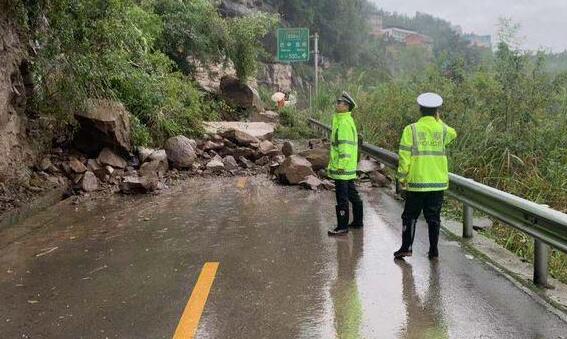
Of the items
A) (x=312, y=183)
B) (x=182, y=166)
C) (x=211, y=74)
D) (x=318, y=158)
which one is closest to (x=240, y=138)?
(x=182, y=166)

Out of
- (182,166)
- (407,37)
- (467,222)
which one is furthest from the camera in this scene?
(407,37)

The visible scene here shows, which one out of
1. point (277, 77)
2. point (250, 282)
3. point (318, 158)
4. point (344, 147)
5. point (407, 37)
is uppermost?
point (407, 37)

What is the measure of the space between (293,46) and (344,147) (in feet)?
90.0

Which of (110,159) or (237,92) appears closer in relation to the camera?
(110,159)

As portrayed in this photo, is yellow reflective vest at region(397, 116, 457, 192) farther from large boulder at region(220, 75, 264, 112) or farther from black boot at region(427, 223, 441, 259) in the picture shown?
large boulder at region(220, 75, 264, 112)

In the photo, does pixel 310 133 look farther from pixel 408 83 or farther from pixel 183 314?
pixel 183 314

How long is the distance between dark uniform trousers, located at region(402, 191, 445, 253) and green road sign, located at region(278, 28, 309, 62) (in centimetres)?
2844

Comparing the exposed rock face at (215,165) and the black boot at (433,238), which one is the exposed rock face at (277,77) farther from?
the black boot at (433,238)

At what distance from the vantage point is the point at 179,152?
13.7 meters

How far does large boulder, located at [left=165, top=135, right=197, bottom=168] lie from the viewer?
13.6m

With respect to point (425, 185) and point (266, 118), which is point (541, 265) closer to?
point (425, 185)

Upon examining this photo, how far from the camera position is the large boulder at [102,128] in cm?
1182

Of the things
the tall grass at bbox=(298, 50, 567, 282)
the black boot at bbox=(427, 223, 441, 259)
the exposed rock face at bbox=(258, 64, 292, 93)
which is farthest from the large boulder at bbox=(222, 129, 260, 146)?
the exposed rock face at bbox=(258, 64, 292, 93)

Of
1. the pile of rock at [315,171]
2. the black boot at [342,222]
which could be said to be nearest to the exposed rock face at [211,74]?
the pile of rock at [315,171]
